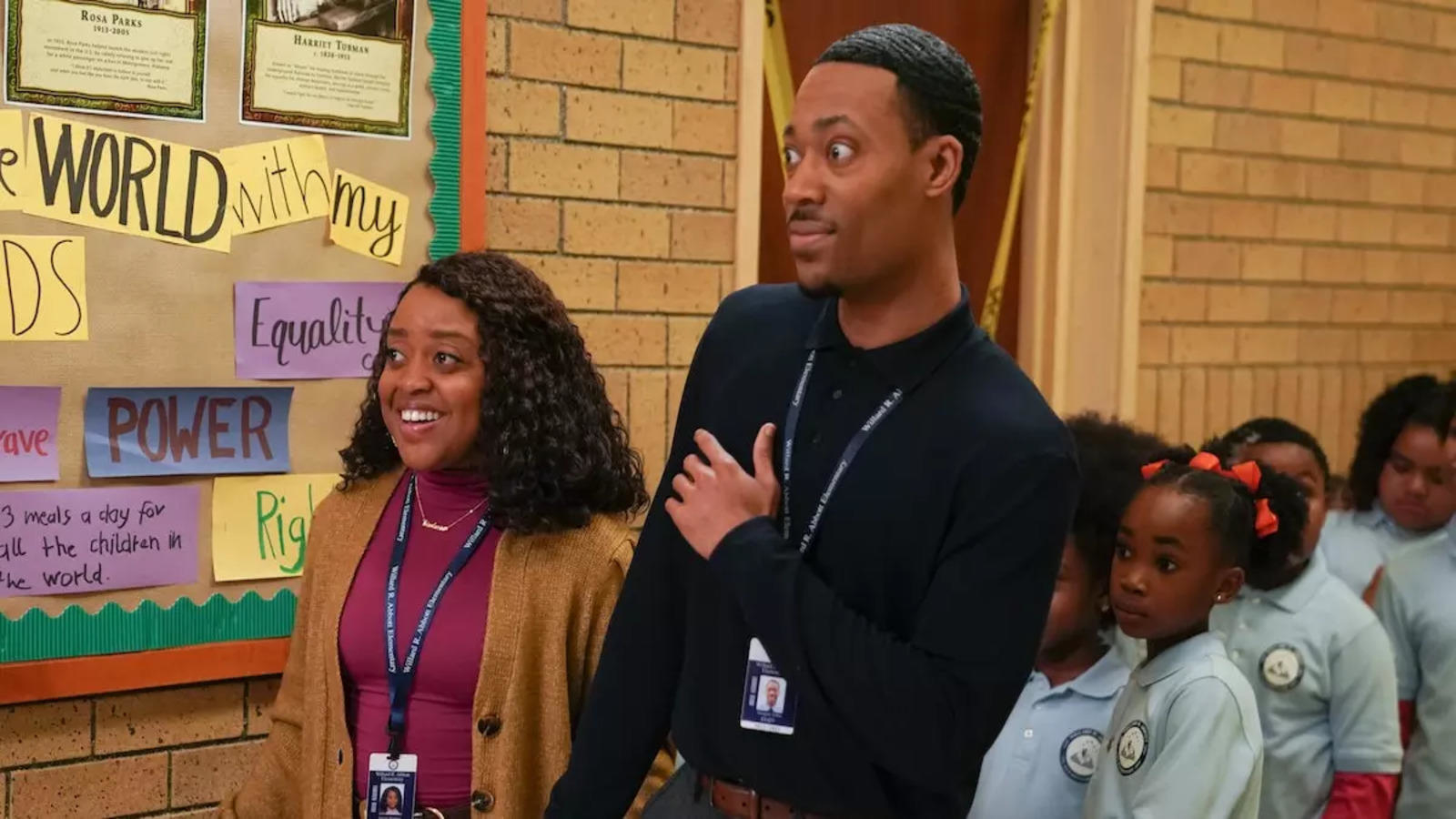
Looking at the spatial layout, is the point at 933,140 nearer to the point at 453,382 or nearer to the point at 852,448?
the point at 852,448

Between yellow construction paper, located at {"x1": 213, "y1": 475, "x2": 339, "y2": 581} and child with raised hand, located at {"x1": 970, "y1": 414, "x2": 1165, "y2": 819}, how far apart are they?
4.50 ft

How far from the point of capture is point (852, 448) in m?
1.70

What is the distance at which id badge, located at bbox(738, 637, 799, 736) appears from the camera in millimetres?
1702

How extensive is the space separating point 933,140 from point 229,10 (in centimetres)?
173

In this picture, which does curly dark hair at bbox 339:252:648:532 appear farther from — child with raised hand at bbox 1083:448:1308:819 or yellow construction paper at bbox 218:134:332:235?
child with raised hand at bbox 1083:448:1308:819

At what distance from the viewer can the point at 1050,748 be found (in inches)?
108

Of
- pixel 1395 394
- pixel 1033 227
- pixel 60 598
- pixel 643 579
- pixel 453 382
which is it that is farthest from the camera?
pixel 1033 227

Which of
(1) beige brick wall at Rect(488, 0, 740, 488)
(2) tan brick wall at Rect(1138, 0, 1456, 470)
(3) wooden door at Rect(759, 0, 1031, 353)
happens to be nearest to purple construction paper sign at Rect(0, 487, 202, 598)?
(1) beige brick wall at Rect(488, 0, 740, 488)

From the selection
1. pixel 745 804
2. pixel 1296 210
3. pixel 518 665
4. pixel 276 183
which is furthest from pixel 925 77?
pixel 1296 210

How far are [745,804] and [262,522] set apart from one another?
1.54m

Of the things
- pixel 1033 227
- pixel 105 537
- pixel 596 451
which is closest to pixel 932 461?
pixel 596 451

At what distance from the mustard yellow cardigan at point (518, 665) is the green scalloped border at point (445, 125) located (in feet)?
2.94

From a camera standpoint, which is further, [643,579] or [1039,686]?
[1039,686]

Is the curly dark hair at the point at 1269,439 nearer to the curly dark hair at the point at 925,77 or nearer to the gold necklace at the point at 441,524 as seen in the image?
the gold necklace at the point at 441,524
